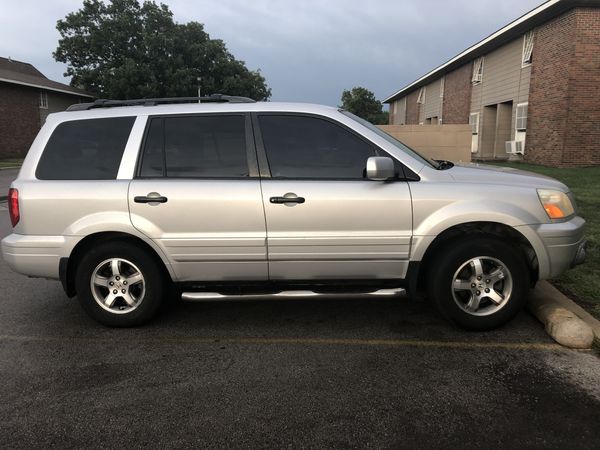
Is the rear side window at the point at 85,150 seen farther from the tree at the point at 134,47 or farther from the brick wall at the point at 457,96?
the tree at the point at 134,47

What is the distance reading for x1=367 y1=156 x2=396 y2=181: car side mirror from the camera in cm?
370

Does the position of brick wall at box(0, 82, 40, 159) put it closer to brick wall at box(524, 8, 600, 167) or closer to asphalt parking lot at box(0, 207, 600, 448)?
brick wall at box(524, 8, 600, 167)

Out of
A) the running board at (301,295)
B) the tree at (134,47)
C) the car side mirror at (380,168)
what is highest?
the tree at (134,47)

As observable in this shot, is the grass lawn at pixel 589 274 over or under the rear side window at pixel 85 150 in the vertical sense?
under

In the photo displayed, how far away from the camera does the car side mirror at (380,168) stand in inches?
145

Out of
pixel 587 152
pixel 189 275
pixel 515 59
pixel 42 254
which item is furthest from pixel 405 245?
pixel 515 59

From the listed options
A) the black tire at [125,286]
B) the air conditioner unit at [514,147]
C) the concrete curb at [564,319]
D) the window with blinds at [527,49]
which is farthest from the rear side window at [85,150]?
the air conditioner unit at [514,147]

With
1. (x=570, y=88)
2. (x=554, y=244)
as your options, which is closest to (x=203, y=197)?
(x=554, y=244)

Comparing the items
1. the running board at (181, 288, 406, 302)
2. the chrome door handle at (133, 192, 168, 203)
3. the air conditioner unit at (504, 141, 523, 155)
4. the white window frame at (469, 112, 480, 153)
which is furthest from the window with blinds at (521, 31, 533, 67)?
the chrome door handle at (133, 192, 168, 203)

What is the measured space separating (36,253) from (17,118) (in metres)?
33.9

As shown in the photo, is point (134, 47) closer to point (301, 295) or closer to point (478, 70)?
point (478, 70)

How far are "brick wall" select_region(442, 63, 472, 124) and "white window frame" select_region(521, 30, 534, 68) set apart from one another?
7068 mm

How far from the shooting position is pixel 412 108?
4456 centimetres

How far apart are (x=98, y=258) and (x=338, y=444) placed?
8.18 feet
